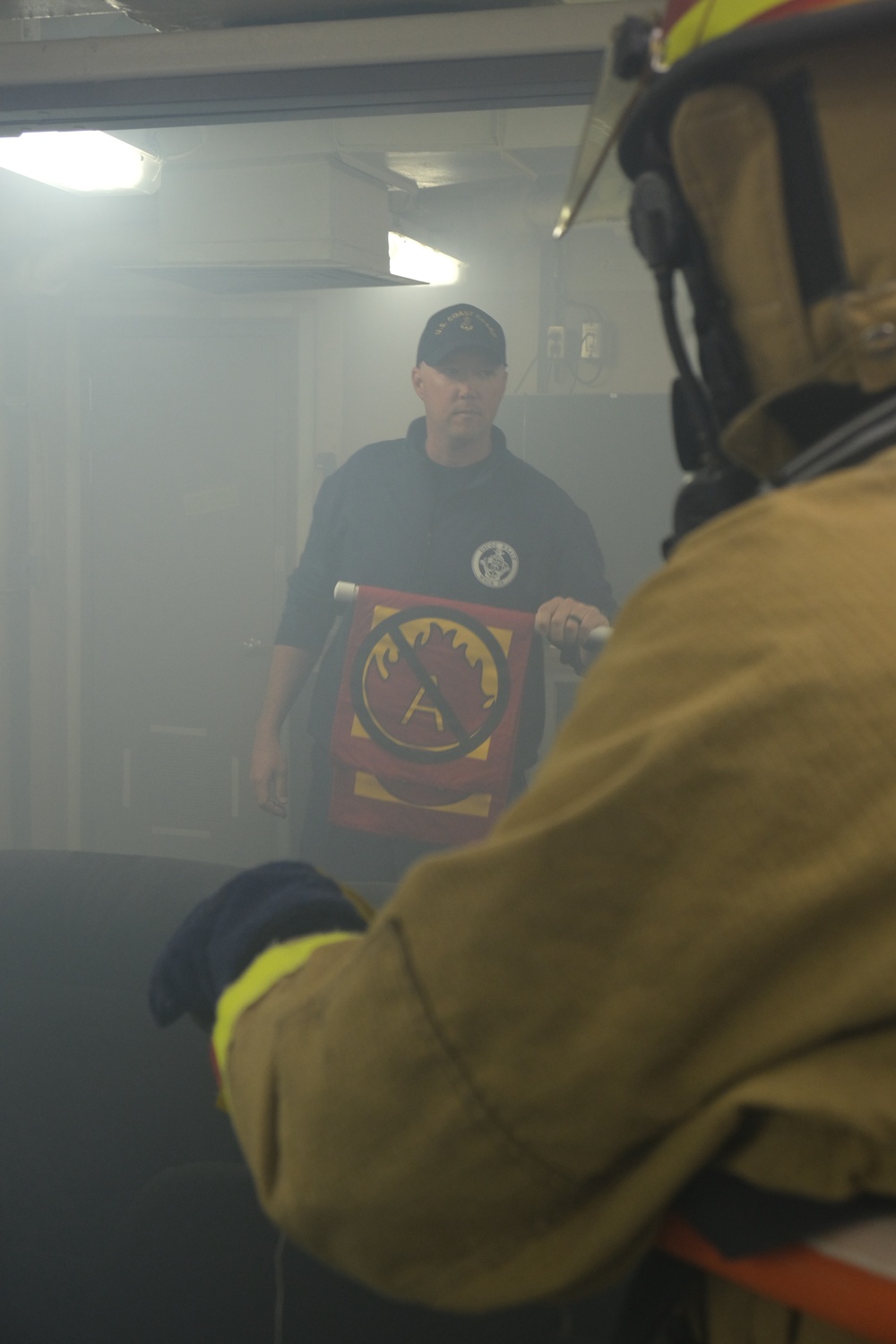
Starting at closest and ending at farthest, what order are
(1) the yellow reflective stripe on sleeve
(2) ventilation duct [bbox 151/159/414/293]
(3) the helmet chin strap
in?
1. (3) the helmet chin strap
2. (1) the yellow reflective stripe on sleeve
3. (2) ventilation duct [bbox 151/159/414/293]

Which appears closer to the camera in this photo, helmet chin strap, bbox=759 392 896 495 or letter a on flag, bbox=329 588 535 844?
helmet chin strap, bbox=759 392 896 495

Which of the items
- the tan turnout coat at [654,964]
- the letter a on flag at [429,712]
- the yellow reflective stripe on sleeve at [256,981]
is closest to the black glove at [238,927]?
the yellow reflective stripe on sleeve at [256,981]

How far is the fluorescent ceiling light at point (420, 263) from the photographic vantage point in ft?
6.68

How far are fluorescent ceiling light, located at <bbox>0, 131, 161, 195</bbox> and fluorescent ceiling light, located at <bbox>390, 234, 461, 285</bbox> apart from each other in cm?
57

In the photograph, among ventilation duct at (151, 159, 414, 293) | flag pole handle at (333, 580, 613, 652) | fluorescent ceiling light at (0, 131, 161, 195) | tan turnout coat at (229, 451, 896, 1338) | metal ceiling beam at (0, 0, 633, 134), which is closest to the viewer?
tan turnout coat at (229, 451, 896, 1338)

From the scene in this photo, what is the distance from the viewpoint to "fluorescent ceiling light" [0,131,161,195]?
228 centimetres

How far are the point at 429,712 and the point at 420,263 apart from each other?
2.75 feet

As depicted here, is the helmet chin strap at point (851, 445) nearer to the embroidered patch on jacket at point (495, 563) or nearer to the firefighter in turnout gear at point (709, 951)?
the firefighter in turnout gear at point (709, 951)

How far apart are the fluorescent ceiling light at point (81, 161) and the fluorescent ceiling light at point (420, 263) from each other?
57 cm

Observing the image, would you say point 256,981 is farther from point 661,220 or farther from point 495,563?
point 495,563

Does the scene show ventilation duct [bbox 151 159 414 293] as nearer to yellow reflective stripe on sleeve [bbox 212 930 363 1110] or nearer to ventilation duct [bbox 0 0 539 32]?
ventilation duct [bbox 0 0 539 32]

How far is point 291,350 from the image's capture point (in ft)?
7.39

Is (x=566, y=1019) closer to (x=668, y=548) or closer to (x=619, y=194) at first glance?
(x=668, y=548)

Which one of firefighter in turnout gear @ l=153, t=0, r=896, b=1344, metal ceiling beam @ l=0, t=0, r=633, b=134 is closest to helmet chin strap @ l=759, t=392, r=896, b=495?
firefighter in turnout gear @ l=153, t=0, r=896, b=1344
